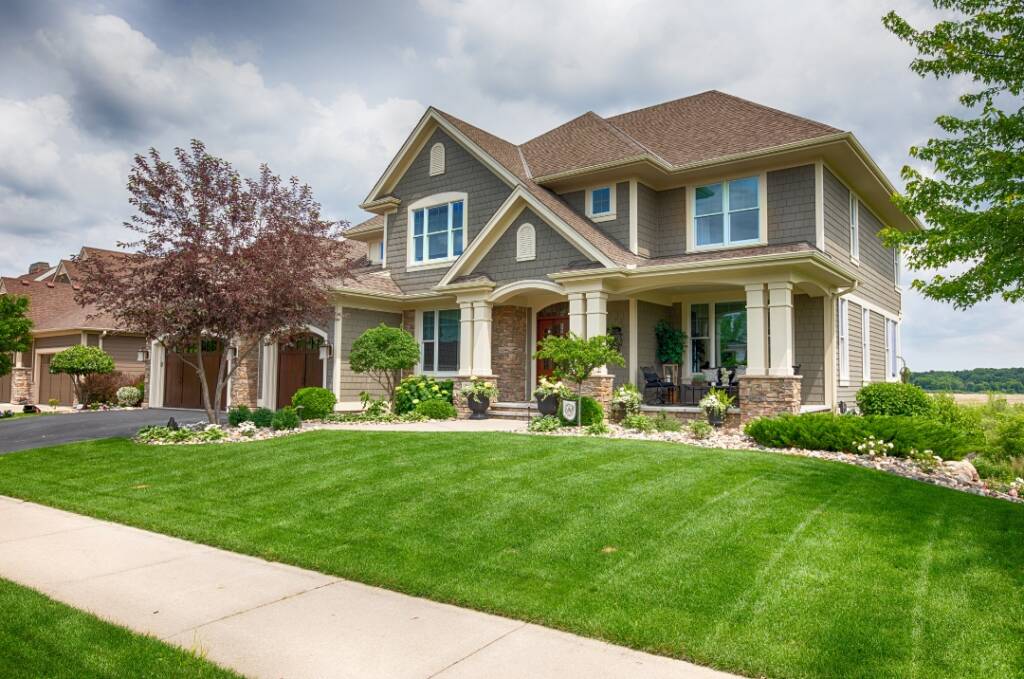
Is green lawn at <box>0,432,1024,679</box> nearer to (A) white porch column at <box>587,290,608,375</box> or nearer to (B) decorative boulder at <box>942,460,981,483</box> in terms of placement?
(B) decorative boulder at <box>942,460,981,483</box>

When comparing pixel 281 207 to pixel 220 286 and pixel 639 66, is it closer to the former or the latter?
pixel 220 286

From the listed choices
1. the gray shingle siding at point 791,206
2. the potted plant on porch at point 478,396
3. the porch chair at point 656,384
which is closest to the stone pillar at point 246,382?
the potted plant on porch at point 478,396

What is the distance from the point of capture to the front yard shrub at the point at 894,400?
14359mm

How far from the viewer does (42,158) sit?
16641 millimetres

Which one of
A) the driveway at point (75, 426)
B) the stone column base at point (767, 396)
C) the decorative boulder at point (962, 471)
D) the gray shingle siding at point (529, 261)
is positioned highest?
the gray shingle siding at point (529, 261)

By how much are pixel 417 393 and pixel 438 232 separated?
17.6 feet

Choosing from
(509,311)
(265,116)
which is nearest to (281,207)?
(265,116)

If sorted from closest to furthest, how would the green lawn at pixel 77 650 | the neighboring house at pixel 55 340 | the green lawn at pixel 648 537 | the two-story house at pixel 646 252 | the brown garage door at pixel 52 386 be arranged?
1. the green lawn at pixel 77 650
2. the green lawn at pixel 648 537
3. the two-story house at pixel 646 252
4. the neighboring house at pixel 55 340
5. the brown garage door at pixel 52 386

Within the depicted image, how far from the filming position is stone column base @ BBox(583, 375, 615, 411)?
14633 mm

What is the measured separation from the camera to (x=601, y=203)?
17.7m

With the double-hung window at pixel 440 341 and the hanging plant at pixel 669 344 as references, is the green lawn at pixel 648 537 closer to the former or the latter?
the hanging plant at pixel 669 344

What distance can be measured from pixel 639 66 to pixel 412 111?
1036 cm

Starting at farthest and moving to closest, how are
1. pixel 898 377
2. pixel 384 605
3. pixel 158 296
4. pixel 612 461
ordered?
pixel 898 377 < pixel 158 296 < pixel 612 461 < pixel 384 605

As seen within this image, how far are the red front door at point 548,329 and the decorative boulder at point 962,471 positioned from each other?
32.8ft
